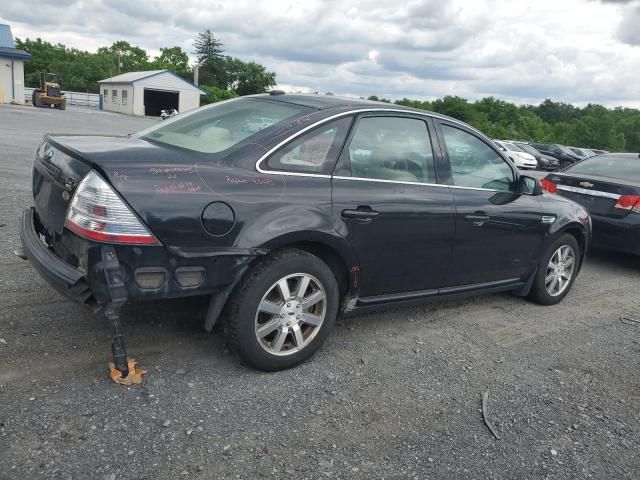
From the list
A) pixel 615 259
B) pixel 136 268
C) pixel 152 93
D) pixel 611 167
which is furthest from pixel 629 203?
pixel 152 93

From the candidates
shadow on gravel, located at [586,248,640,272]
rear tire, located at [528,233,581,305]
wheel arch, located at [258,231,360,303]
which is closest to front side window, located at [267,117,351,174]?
wheel arch, located at [258,231,360,303]

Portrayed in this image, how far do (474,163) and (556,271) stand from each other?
157 centimetres

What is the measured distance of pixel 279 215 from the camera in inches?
132

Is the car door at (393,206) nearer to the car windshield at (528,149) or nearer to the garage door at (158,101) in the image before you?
the car windshield at (528,149)

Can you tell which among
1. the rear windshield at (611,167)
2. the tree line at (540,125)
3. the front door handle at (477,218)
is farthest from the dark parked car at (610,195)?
the tree line at (540,125)

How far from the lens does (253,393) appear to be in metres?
3.32

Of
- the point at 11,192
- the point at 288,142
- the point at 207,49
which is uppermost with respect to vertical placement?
→ the point at 207,49

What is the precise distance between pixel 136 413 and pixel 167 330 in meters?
1.04

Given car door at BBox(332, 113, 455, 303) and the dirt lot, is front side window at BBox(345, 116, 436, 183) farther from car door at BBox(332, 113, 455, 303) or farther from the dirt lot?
the dirt lot

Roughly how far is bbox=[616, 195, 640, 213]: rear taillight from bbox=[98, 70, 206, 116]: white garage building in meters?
47.7

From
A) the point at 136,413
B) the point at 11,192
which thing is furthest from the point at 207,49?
the point at 136,413

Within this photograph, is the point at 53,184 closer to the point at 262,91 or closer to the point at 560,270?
the point at 560,270

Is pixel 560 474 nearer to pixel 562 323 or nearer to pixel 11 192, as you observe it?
pixel 562 323

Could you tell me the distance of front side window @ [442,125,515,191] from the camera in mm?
4414
